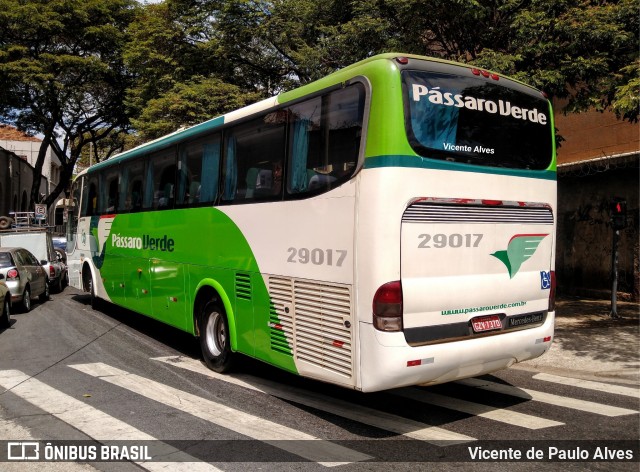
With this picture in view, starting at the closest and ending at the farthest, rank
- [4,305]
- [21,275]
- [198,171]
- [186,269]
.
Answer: [198,171] < [186,269] < [4,305] < [21,275]

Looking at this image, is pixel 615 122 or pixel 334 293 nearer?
pixel 334 293

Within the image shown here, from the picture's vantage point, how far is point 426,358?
5.05 meters

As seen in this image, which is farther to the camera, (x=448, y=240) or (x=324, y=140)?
(x=324, y=140)

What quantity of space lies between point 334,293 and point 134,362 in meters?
4.36

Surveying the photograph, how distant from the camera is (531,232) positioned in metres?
5.99

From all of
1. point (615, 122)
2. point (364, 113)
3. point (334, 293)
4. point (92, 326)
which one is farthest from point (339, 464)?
point (615, 122)

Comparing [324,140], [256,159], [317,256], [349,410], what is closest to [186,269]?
[256,159]

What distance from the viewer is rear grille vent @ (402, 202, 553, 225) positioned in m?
5.11

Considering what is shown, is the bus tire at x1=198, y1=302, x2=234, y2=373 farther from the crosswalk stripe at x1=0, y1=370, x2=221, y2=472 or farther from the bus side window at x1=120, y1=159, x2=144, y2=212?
the bus side window at x1=120, y1=159, x2=144, y2=212

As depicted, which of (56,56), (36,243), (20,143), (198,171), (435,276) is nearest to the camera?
(435,276)

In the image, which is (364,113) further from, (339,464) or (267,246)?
(339,464)

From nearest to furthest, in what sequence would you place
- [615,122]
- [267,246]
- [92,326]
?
1. [267,246]
2. [92,326]
3. [615,122]

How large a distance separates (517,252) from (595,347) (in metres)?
4.77

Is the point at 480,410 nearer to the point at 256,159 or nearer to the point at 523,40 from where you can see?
the point at 256,159
